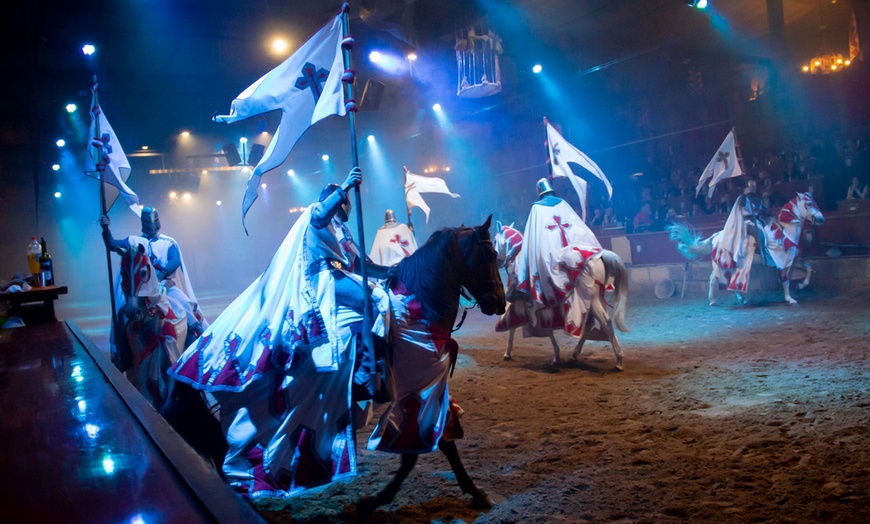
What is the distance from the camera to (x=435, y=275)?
3146 mm

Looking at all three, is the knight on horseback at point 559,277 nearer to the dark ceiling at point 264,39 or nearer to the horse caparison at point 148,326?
the horse caparison at point 148,326

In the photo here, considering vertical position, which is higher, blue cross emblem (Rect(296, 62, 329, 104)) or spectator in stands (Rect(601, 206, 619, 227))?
blue cross emblem (Rect(296, 62, 329, 104))

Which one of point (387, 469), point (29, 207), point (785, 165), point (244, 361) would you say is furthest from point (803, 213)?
point (29, 207)

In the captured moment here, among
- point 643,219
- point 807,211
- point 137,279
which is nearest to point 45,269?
point 137,279

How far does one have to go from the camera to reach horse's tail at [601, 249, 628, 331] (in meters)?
6.27

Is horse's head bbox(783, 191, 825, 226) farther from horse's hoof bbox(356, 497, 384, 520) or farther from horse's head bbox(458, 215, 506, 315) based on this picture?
horse's hoof bbox(356, 497, 384, 520)

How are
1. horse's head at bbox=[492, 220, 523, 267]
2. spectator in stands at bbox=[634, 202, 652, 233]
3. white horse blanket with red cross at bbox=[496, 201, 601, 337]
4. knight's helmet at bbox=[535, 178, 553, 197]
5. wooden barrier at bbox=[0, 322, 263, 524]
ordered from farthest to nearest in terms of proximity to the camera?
spectator in stands at bbox=[634, 202, 652, 233], horse's head at bbox=[492, 220, 523, 267], knight's helmet at bbox=[535, 178, 553, 197], white horse blanket with red cross at bbox=[496, 201, 601, 337], wooden barrier at bbox=[0, 322, 263, 524]

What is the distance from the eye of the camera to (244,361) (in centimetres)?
290

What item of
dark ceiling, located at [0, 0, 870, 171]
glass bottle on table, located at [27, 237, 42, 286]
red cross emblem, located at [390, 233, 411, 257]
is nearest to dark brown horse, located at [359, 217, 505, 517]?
glass bottle on table, located at [27, 237, 42, 286]

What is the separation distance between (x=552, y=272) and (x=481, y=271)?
3.42 metres

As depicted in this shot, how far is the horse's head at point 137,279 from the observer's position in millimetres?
4715

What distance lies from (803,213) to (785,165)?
3.42m

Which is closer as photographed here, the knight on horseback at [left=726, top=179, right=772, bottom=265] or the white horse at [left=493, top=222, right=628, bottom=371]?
the white horse at [left=493, top=222, right=628, bottom=371]

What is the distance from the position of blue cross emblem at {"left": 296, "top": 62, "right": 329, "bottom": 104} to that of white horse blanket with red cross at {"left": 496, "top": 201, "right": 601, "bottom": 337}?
3.84 metres
